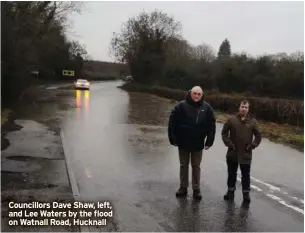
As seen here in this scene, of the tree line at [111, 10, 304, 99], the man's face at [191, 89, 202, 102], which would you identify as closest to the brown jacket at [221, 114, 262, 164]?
the man's face at [191, 89, 202, 102]

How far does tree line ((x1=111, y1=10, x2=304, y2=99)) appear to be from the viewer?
129 ft

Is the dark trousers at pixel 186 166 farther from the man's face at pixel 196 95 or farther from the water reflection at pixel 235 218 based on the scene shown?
the man's face at pixel 196 95

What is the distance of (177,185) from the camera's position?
855 cm

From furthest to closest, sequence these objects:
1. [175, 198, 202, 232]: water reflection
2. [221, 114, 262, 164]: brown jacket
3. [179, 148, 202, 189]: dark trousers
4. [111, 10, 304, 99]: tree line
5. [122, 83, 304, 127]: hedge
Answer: [111, 10, 304, 99]: tree line, [122, 83, 304, 127]: hedge, [179, 148, 202, 189]: dark trousers, [221, 114, 262, 164]: brown jacket, [175, 198, 202, 232]: water reflection

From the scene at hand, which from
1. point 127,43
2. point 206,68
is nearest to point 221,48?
point 127,43

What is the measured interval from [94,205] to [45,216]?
0.98 m

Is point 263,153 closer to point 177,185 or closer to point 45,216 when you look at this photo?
point 177,185

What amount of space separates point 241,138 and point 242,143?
0.29 ft

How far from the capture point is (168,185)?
28.0 feet

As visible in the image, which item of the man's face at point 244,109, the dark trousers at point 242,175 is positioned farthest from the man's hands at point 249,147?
the man's face at point 244,109

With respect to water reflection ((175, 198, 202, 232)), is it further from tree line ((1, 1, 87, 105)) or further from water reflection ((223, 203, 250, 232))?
tree line ((1, 1, 87, 105))

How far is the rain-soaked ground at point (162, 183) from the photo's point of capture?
6441 mm

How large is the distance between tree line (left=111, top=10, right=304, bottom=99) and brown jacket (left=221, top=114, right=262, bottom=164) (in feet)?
103

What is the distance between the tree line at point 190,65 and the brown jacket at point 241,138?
103 feet
